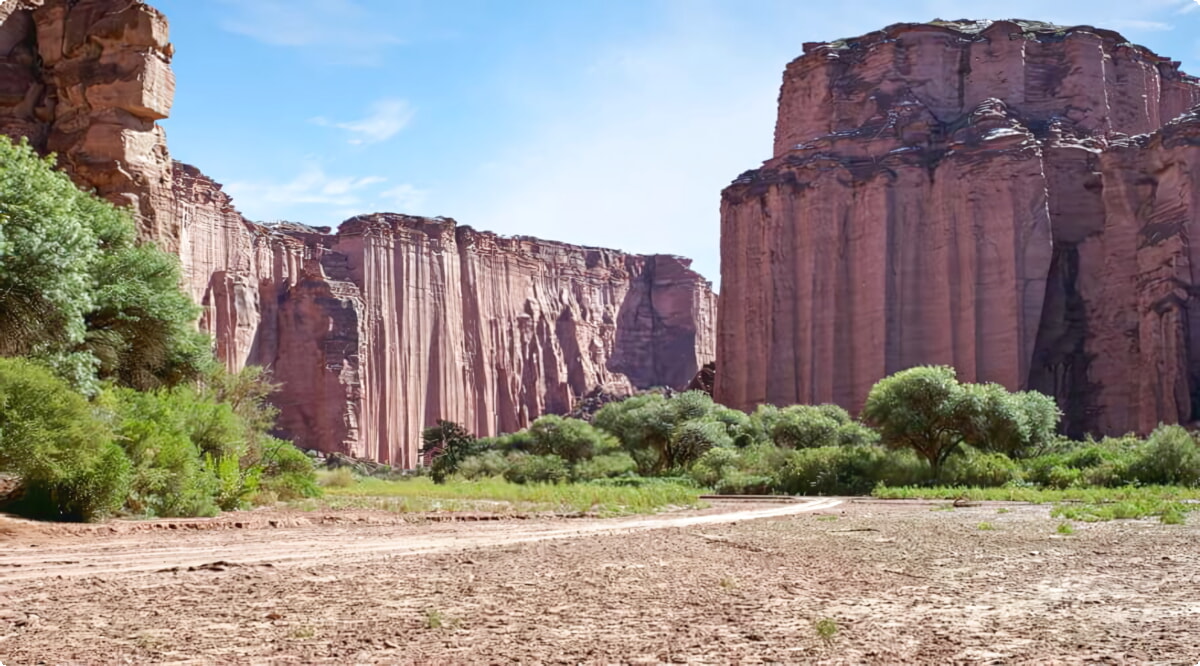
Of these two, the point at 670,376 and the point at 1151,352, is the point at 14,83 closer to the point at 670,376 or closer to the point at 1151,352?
the point at 1151,352

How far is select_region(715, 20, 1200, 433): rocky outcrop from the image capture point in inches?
2200

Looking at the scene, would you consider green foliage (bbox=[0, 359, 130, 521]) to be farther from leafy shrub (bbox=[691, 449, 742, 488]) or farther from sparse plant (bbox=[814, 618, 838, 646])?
leafy shrub (bbox=[691, 449, 742, 488])

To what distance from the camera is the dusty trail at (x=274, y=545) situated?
426 inches

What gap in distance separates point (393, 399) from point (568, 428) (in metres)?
31.5

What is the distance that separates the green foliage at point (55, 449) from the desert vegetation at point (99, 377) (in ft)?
0.06

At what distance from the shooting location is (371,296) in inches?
3189

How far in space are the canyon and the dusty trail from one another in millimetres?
15627

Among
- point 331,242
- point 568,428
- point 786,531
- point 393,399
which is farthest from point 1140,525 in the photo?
point 331,242

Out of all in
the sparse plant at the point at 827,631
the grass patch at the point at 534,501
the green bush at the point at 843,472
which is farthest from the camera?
the green bush at the point at 843,472

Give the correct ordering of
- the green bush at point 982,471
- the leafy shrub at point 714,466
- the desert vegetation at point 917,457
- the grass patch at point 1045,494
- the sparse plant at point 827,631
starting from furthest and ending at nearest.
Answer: the leafy shrub at point 714,466
the green bush at point 982,471
the desert vegetation at point 917,457
the grass patch at point 1045,494
the sparse plant at point 827,631

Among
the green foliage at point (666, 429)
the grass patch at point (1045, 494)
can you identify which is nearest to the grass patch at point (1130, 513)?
the grass patch at point (1045, 494)

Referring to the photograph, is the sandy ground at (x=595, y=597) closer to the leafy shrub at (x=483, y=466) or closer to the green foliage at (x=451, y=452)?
the leafy shrub at (x=483, y=466)

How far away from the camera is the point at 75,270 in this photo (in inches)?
664

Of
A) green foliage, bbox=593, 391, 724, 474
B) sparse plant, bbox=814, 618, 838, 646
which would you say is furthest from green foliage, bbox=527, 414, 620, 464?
sparse plant, bbox=814, 618, 838, 646
